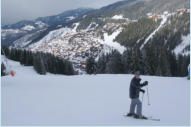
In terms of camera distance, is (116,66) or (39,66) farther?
(116,66)

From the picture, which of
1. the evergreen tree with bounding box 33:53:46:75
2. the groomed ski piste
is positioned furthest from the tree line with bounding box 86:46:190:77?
the groomed ski piste

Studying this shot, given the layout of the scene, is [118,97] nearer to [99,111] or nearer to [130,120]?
[99,111]

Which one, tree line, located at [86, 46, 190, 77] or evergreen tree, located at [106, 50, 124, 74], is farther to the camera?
evergreen tree, located at [106, 50, 124, 74]

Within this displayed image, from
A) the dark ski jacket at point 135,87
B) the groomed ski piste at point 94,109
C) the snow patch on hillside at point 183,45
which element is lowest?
the groomed ski piste at point 94,109

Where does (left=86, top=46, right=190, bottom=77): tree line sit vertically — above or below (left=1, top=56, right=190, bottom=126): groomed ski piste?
above

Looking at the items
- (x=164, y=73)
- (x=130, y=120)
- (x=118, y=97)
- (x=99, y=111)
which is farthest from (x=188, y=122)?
(x=164, y=73)

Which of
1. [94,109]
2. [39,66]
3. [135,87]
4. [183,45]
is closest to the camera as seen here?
[135,87]

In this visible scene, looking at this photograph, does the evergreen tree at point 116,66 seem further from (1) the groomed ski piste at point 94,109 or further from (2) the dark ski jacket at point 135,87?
(2) the dark ski jacket at point 135,87

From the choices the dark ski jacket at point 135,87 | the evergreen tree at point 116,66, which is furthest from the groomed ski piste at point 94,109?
the evergreen tree at point 116,66

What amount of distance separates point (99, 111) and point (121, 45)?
152916mm

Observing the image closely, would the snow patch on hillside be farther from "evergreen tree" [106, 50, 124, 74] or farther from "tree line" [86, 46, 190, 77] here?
"evergreen tree" [106, 50, 124, 74]

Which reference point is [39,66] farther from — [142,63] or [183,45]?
[183,45]

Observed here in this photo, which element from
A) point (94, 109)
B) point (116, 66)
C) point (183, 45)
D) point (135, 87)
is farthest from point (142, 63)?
point (183, 45)

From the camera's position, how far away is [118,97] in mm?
12320
